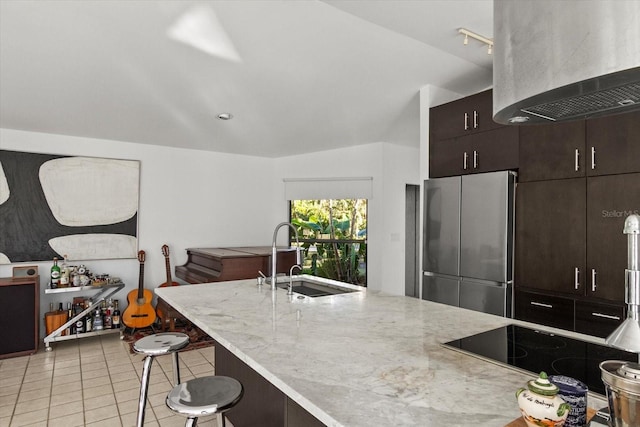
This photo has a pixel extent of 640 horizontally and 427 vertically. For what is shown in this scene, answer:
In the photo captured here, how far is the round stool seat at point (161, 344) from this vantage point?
2043 millimetres

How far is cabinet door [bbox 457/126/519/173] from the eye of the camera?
125 inches

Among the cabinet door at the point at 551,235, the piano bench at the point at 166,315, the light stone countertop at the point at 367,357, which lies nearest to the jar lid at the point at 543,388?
the light stone countertop at the point at 367,357

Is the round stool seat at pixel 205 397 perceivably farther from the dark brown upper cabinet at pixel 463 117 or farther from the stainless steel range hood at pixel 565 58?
the dark brown upper cabinet at pixel 463 117

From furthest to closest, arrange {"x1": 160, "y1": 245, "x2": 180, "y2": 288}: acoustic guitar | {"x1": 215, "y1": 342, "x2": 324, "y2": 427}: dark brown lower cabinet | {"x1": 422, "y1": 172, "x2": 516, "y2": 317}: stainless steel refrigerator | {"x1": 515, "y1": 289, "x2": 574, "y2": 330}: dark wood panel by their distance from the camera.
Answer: {"x1": 160, "y1": 245, "x2": 180, "y2": 288}: acoustic guitar
{"x1": 422, "y1": 172, "x2": 516, "y2": 317}: stainless steel refrigerator
{"x1": 515, "y1": 289, "x2": 574, "y2": 330}: dark wood panel
{"x1": 215, "y1": 342, "x2": 324, "y2": 427}: dark brown lower cabinet

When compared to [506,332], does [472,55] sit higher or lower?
higher

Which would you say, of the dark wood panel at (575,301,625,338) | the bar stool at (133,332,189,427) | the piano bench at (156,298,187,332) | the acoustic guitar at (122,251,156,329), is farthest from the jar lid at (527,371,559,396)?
the acoustic guitar at (122,251,156,329)

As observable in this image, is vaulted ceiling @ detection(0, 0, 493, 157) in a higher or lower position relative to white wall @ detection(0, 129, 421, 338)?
higher

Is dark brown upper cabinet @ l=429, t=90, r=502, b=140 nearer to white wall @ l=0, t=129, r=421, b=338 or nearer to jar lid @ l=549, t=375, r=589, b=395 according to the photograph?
white wall @ l=0, t=129, r=421, b=338

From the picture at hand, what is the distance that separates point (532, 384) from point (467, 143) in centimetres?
296

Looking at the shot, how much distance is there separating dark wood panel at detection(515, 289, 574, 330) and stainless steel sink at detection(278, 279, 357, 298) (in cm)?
140

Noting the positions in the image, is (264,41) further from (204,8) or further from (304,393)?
(304,393)

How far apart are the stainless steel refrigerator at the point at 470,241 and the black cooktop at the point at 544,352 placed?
1473 mm

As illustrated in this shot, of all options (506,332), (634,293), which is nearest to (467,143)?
(506,332)

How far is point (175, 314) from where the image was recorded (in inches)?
182
